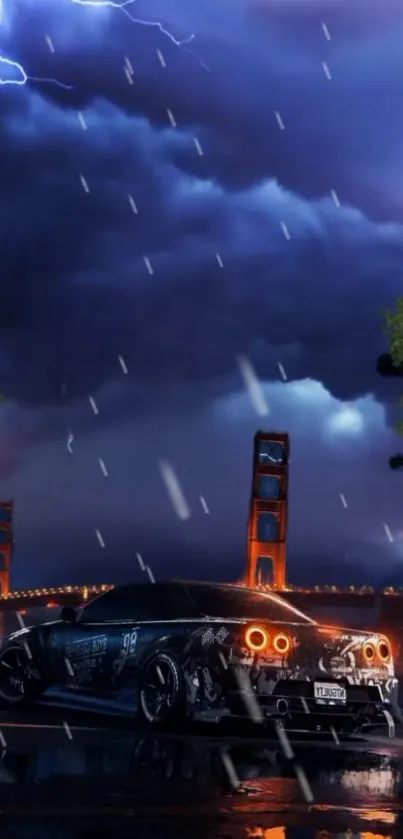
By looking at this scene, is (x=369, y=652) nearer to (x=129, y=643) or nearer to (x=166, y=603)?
(x=166, y=603)

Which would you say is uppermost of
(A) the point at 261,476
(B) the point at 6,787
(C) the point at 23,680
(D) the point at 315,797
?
(B) the point at 6,787

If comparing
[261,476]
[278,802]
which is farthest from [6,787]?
[261,476]

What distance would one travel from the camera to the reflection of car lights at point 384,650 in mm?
9836

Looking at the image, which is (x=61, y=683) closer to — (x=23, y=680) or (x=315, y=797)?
→ (x=23, y=680)

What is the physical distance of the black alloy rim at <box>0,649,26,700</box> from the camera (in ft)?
36.4

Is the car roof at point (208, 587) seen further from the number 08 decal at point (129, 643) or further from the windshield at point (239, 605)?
the number 08 decal at point (129, 643)

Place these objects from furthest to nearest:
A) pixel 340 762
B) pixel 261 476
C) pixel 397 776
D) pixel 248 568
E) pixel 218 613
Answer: pixel 261 476 → pixel 248 568 → pixel 218 613 → pixel 340 762 → pixel 397 776

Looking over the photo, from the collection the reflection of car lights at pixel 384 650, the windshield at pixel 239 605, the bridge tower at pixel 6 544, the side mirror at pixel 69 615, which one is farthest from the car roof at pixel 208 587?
the bridge tower at pixel 6 544

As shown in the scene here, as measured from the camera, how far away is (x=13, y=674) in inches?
442

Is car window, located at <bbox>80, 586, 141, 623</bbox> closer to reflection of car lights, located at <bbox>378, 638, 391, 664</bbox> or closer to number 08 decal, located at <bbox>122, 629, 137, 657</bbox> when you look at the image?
number 08 decal, located at <bbox>122, 629, 137, 657</bbox>

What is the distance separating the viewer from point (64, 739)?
8.88 m

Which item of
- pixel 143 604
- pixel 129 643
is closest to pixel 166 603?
pixel 143 604

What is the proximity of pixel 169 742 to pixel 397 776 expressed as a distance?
1900 millimetres

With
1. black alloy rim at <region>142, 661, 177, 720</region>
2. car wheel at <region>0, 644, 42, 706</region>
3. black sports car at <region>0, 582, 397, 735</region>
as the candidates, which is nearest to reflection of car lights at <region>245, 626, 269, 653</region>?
black sports car at <region>0, 582, 397, 735</region>
